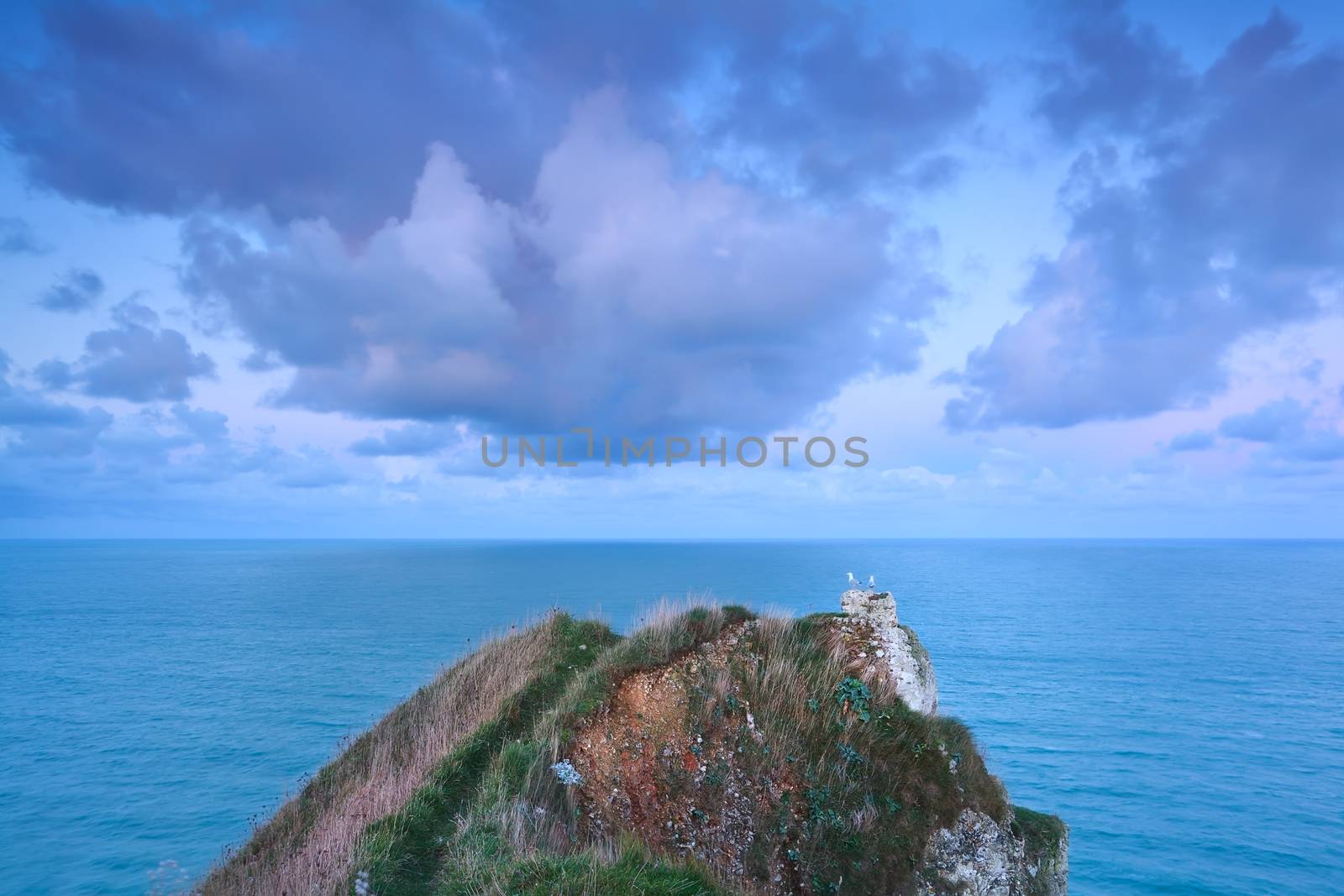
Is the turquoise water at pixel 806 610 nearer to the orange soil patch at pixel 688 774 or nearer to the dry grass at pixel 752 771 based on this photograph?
the dry grass at pixel 752 771

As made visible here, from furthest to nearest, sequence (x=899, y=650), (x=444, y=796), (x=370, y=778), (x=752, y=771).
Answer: (x=899, y=650) → (x=370, y=778) → (x=752, y=771) → (x=444, y=796)

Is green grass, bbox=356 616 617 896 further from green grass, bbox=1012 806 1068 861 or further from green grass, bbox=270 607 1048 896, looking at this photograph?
green grass, bbox=1012 806 1068 861

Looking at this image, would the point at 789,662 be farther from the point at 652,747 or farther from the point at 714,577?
the point at 714,577

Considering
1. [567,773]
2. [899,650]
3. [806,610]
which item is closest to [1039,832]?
[899,650]

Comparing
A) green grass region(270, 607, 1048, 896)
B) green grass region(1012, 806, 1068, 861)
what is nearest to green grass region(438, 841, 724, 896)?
green grass region(270, 607, 1048, 896)

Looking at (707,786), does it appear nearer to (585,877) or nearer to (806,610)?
(585,877)

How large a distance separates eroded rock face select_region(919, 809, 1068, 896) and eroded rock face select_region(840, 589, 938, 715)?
2506 mm

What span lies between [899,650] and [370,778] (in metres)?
12.1

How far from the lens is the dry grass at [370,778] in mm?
10406

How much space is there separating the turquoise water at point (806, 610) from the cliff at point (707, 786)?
10.1 feet

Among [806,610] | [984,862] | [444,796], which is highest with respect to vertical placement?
[444,796]

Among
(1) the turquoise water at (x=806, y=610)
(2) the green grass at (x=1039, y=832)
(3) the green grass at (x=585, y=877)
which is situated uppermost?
(3) the green grass at (x=585, y=877)

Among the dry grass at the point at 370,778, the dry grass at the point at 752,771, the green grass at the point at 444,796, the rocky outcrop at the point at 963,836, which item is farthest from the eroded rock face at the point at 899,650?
the dry grass at the point at 370,778

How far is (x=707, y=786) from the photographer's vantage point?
12727 mm
